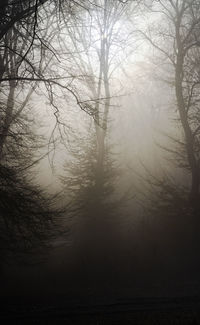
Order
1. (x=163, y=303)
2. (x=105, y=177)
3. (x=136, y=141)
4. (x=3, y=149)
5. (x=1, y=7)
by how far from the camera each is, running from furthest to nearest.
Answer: (x=136, y=141), (x=105, y=177), (x=3, y=149), (x=163, y=303), (x=1, y=7)

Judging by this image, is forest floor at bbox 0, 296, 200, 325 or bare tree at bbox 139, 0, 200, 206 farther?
bare tree at bbox 139, 0, 200, 206

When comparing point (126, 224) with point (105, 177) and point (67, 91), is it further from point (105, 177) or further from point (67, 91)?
point (67, 91)

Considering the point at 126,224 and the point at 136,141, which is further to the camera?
the point at 136,141

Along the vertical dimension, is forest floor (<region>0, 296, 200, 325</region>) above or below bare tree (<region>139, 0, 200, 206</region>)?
below

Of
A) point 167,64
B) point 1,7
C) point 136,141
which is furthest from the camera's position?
point 136,141

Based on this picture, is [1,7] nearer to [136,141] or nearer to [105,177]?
[105,177]

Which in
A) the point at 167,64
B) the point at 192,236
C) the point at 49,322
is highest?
the point at 167,64

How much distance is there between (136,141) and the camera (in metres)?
47.7

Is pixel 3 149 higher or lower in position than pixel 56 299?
higher

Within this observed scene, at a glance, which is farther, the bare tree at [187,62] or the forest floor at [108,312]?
the bare tree at [187,62]

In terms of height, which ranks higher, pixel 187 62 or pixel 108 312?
pixel 187 62

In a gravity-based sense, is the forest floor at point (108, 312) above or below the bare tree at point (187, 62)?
below

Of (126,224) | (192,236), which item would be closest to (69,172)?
(126,224)

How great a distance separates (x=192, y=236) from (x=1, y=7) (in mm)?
12780
